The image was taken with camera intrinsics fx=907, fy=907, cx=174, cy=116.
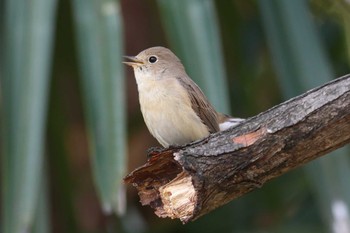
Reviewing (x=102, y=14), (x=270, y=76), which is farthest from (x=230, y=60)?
(x=102, y=14)

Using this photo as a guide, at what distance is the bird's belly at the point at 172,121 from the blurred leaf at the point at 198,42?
56 cm

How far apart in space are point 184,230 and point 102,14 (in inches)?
111

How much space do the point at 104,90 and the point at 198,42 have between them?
511mm

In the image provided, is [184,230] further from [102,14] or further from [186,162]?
[186,162]

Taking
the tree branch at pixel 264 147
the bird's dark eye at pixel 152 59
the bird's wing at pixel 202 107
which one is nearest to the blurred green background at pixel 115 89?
the bird's wing at pixel 202 107

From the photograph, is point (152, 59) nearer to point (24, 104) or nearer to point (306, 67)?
point (306, 67)

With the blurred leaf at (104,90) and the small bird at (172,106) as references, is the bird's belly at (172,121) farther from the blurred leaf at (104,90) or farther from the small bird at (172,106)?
the blurred leaf at (104,90)

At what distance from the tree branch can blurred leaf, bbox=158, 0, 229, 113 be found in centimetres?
69

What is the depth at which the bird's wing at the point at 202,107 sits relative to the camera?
4.77 metres

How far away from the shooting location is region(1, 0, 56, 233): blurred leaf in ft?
11.9

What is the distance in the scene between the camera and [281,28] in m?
4.55

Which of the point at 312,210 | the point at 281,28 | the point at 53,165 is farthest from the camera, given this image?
the point at 312,210

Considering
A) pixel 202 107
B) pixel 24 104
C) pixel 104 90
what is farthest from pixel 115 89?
pixel 202 107

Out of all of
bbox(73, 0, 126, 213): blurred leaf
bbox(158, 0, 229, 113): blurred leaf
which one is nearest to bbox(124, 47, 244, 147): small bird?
bbox(158, 0, 229, 113): blurred leaf
